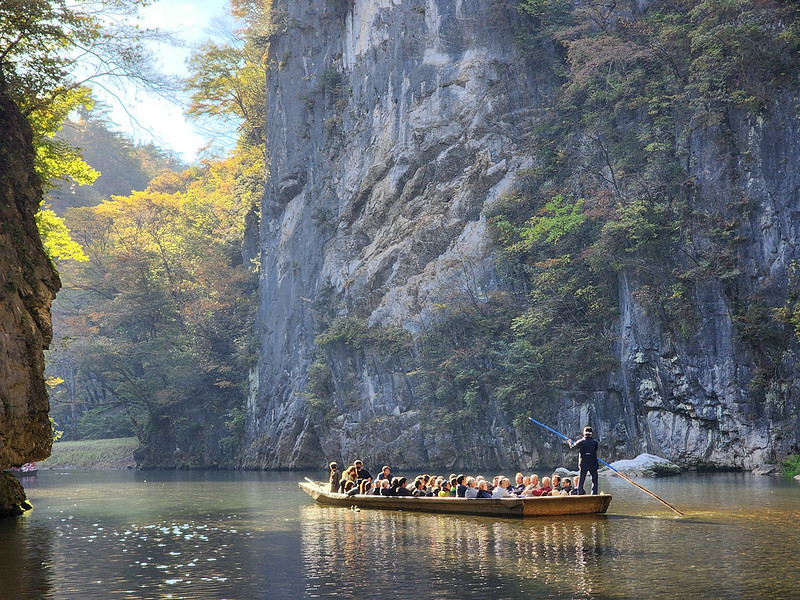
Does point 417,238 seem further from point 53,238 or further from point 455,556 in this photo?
point 455,556

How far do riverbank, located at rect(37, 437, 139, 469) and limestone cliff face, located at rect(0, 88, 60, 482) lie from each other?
32555 mm

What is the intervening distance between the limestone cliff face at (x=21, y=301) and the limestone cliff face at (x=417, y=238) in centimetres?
1846

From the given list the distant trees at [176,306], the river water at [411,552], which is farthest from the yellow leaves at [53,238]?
the distant trees at [176,306]

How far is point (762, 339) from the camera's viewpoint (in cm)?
2628

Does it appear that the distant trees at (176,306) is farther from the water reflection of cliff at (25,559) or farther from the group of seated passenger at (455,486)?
the water reflection of cliff at (25,559)

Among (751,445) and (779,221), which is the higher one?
(779,221)

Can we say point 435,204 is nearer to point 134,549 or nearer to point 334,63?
point 334,63

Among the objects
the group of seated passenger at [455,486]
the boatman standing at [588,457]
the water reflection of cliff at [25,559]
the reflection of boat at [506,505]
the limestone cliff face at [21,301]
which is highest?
the limestone cliff face at [21,301]

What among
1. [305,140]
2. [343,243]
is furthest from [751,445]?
[305,140]

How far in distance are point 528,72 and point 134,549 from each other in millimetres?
30452

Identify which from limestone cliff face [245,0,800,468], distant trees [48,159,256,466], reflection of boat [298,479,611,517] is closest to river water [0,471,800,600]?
reflection of boat [298,479,611,517]

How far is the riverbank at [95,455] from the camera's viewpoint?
51406mm

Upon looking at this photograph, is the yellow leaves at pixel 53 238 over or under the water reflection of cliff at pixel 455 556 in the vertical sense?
over

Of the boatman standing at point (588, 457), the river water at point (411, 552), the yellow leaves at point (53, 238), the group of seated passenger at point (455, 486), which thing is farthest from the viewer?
the yellow leaves at point (53, 238)
